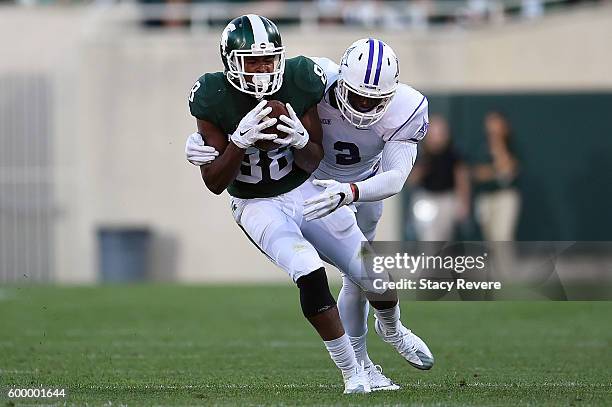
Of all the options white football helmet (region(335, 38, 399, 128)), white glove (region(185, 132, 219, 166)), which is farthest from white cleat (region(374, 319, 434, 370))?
white glove (region(185, 132, 219, 166))

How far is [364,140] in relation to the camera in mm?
6246

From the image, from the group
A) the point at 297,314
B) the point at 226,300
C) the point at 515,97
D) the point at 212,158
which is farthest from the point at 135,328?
the point at 515,97

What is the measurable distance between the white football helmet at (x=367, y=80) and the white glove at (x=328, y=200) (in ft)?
1.39

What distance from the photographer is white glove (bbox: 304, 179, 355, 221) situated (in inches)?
223

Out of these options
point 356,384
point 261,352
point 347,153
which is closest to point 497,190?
point 261,352

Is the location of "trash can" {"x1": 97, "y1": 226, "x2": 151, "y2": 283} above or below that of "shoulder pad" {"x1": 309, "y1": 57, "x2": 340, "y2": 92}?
below

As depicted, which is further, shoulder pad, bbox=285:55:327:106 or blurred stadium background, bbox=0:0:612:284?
blurred stadium background, bbox=0:0:612:284

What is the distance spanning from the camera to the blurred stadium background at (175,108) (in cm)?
1456

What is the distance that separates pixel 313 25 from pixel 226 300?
4.65 meters

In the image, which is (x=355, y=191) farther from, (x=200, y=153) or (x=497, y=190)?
(x=497, y=190)

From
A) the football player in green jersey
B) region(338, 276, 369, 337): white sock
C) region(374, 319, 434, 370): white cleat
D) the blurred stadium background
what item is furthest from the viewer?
the blurred stadium background

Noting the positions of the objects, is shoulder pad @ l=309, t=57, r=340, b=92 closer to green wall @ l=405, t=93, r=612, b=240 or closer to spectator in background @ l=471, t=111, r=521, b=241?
spectator in background @ l=471, t=111, r=521, b=241

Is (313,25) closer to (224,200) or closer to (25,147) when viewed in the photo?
(224,200)

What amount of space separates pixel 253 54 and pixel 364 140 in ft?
2.72
